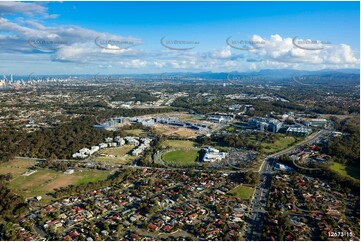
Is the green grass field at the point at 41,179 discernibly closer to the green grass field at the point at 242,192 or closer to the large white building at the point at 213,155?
the large white building at the point at 213,155

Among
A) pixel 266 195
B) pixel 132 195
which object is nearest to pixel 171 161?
pixel 132 195

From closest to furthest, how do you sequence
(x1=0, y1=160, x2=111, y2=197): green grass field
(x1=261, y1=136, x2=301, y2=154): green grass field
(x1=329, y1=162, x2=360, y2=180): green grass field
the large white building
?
(x1=0, y1=160, x2=111, y2=197): green grass field < (x1=329, y1=162, x2=360, y2=180): green grass field < the large white building < (x1=261, y1=136, x2=301, y2=154): green grass field

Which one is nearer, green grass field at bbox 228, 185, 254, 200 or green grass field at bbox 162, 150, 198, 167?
green grass field at bbox 228, 185, 254, 200

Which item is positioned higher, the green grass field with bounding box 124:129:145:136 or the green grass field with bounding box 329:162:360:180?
the green grass field with bounding box 124:129:145:136

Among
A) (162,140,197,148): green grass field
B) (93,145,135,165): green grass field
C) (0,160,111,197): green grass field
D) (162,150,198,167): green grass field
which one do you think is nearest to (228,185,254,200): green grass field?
(162,150,198,167): green grass field

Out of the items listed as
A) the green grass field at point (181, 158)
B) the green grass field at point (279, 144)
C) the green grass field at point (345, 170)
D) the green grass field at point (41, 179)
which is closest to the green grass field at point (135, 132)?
the green grass field at point (181, 158)

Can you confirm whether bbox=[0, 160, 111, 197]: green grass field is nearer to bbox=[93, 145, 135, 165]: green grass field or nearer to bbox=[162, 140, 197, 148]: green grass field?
bbox=[93, 145, 135, 165]: green grass field

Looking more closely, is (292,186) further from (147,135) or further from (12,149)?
(12,149)
